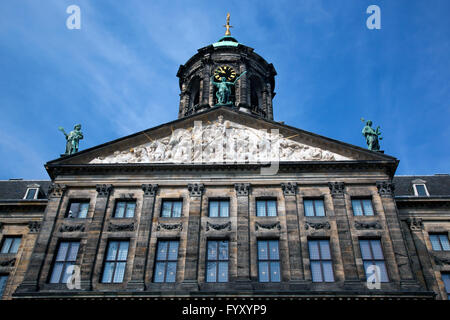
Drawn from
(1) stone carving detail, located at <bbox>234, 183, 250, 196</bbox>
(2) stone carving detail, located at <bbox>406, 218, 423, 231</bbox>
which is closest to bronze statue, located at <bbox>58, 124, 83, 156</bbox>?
(1) stone carving detail, located at <bbox>234, 183, 250, 196</bbox>

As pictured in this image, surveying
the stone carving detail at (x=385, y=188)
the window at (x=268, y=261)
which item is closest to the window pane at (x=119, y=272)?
the window at (x=268, y=261)

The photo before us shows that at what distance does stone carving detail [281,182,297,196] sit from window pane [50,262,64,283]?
35.9 ft

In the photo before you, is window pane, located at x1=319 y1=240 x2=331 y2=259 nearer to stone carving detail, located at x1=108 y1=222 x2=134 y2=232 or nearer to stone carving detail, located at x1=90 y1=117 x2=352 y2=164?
stone carving detail, located at x1=90 y1=117 x2=352 y2=164

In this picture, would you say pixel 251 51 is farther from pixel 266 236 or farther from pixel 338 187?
pixel 266 236

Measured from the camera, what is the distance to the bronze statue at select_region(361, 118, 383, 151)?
A: 23.0 m

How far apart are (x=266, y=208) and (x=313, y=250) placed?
302 centimetres

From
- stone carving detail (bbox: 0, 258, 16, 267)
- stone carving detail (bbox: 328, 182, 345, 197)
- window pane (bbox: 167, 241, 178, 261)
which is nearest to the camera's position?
window pane (bbox: 167, 241, 178, 261)

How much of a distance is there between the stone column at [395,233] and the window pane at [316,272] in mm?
3343

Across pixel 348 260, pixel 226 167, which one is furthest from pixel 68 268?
pixel 348 260

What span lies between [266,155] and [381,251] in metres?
7.21

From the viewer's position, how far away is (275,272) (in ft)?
61.5

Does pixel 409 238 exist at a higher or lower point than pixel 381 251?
higher

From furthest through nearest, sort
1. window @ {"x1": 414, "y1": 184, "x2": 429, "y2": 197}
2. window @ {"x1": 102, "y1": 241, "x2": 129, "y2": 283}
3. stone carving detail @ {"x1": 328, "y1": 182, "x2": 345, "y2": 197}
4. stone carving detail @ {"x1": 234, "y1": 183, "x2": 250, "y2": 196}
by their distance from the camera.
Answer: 1. window @ {"x1": 414, "y1": 184, "x2": 429, "y2": 197}
2. stone carving detail @ {"x1": 234, "y1": 183, "x2": 250, "y2": 196}
3. stone carving detail @ {"x1": 328, "y1": 182, "x2": 345, "y2": 197}
4. window @ {"x1": 102, "y1": 241, "x2": 129, "y2": 283}
